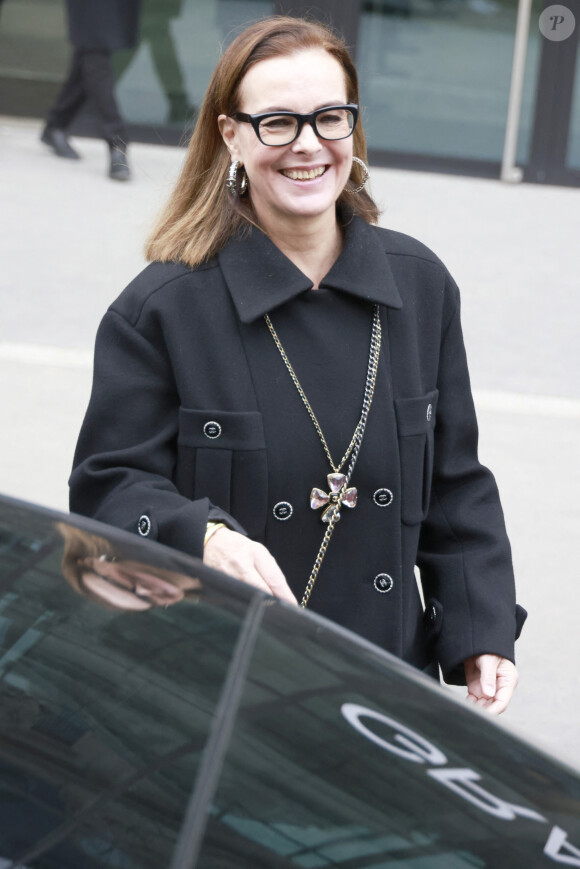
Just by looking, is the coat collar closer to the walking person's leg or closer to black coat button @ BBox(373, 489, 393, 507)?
black coat button @ BBox(373, 489, 393, 507)

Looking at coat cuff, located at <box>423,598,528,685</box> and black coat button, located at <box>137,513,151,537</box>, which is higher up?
black coat button, located at <box>137,513,151,537</box>

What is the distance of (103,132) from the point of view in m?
8.24

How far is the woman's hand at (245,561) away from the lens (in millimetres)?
1827

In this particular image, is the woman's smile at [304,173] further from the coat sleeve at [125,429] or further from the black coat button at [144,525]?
the black coat button at [144,525]

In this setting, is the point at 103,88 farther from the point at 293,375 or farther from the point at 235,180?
the point at 293,375

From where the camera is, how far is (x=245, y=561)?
185cm

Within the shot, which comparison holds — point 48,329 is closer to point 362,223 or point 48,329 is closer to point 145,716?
point 362,223

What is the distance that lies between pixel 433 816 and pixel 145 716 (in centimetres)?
33

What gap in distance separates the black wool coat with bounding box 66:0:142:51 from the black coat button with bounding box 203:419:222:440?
6610mm

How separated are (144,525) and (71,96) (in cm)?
695

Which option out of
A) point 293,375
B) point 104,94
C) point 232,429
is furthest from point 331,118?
point 104,94

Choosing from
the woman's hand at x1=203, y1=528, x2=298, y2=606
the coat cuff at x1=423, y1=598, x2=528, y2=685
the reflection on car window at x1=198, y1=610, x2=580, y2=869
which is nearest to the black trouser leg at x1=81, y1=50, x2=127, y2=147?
the coat cuff at x1=423, y1=598, x2=528, y2=685

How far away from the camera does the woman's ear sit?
7.06 feet

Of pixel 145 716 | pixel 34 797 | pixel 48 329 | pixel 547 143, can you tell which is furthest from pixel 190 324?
pixel 547 143
